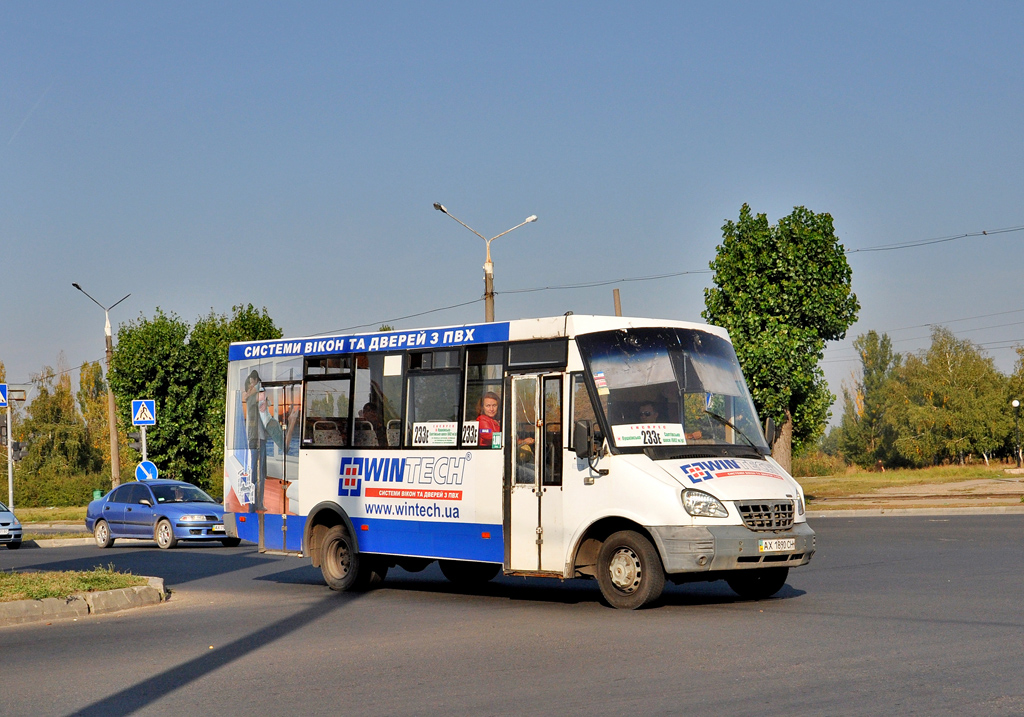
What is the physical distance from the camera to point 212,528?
1019 inches

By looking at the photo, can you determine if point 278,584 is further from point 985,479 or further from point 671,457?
point 985,479

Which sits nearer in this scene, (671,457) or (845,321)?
(671,457)

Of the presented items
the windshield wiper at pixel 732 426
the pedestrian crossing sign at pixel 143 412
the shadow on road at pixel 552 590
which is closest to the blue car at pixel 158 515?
the pedestrian crossing sign at pixel 143 412

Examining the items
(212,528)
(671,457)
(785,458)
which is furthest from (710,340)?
(785,458)

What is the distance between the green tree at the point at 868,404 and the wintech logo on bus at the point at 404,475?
86570 millimetres

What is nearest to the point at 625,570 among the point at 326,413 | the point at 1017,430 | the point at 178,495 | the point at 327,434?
the point at 327,434

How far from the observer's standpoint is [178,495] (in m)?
27.1

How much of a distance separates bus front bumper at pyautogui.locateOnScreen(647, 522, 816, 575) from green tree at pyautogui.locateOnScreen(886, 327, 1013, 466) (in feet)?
235

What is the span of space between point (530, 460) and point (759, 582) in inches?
107

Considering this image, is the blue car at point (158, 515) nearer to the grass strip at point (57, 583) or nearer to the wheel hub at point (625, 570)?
the grass strip at point (57, 583)

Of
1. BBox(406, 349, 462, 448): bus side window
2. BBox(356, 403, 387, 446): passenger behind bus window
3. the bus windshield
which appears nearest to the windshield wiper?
the bus windshield

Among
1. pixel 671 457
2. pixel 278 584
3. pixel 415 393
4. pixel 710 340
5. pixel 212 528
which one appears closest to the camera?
pixel 671 457

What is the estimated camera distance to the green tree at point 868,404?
334ft

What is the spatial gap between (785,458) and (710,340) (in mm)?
23465
